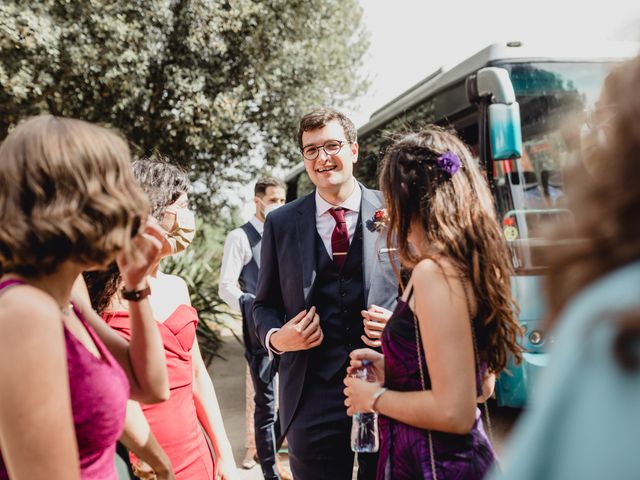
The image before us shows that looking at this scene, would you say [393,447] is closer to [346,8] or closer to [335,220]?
[335,220]

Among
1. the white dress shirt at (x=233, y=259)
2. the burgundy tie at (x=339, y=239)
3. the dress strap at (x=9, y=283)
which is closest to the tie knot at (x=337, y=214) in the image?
the burgundy tie at (x=339, y=239)

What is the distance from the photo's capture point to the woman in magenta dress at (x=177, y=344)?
2295mm

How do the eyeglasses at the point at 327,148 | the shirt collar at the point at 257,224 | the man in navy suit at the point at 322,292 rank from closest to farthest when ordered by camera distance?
the man in navy suit at the point at 322,292, the eyeglasses at the point at 327,148, the shirt collar at the point at 257,224

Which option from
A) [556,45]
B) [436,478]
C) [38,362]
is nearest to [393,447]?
[436,478]

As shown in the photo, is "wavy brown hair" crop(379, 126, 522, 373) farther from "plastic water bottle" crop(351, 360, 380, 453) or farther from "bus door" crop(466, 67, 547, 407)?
"bus door" crop(466, 67, 547, 407)

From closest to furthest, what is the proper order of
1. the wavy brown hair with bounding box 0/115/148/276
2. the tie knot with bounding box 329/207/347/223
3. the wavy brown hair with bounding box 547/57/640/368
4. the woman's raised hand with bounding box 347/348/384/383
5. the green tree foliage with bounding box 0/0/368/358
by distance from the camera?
the wavy brown hair with bounding box 547/57/640/368 → the wavy brown hair with bounding box 0/115/148/276 → the woman's raised hand with bounding box 347/348/384/383 → the tie knot with bounding box 329/207/347/223 → the green tree foliage with bounding box 0/0/368/358

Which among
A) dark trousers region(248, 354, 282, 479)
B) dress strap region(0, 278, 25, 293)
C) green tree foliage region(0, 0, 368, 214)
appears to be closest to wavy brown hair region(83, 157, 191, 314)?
dress strap region(0, 278, 25, 293)

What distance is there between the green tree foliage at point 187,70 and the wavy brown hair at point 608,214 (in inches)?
521

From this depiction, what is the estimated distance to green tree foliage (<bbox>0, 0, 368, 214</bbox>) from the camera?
40.8 feet

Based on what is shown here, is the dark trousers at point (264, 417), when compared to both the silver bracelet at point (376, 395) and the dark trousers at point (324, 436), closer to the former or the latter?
the dark trousers at point (324, 436)

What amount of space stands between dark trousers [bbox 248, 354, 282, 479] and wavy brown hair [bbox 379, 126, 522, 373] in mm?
3248

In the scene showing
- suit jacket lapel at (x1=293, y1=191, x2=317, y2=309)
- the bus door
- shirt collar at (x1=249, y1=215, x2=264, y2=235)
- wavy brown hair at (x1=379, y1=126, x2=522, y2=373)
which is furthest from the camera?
shirt collar at (x1=249, y1=215, x2=264, y2=235)

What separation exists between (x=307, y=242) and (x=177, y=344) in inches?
36.2

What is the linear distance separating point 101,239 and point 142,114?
13.6 meters
